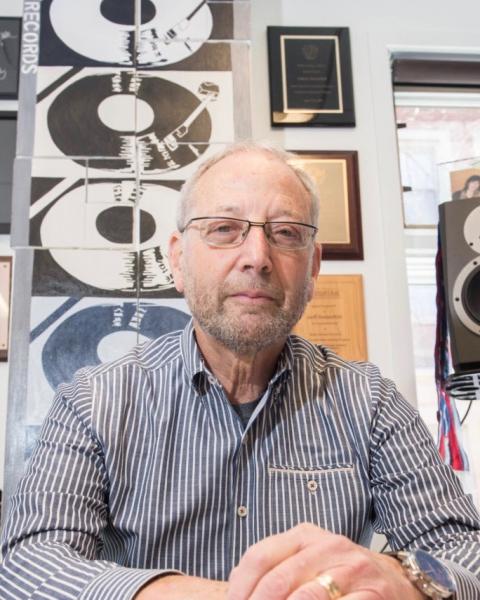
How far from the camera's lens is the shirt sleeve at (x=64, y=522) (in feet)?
2.55

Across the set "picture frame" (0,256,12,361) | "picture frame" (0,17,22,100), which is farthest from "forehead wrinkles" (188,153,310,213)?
"picture frame" (0,17,22,100)

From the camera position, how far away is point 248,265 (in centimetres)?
111

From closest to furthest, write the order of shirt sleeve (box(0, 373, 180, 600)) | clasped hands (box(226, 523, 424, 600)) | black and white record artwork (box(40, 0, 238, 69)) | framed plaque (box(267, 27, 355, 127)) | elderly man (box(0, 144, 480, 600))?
1. clasped hands (box(226, 523, 424, 600))
2. shirt sleeve (box(0, 373, 180, 600))
3. elderly man (box(0, 144, 480, 600))
4. black and white record artwork (box(40, 0, 238, 69))
5. framed plaque (box(267, 27, 355, 127))

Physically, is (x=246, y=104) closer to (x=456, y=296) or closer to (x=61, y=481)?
(x=456, y=296)

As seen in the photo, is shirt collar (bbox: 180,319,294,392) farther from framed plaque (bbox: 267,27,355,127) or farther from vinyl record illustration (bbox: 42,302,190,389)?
framed plaque (bbox: 267,27,355,127)

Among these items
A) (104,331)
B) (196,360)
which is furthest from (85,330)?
(196,360)

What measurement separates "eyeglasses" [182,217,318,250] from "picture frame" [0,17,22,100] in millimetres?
1237

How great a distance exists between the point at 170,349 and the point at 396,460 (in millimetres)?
471

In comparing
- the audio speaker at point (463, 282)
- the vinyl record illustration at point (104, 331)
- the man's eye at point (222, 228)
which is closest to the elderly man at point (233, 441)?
the man's eye at point (222, 228)

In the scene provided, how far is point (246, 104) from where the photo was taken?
1.98 m

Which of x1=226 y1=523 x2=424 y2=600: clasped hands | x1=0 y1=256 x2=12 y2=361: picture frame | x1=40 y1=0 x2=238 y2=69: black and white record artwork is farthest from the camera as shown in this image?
x1=40 y1=0 x2=238 y2=69: black and white record artwork

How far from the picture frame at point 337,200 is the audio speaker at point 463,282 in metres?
0.44

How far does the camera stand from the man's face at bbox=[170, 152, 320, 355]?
1.11 metres

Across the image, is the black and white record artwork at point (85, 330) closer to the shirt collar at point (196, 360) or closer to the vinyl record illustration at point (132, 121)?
the vinyl record illustration at point (132, 121)
